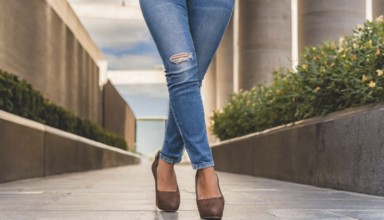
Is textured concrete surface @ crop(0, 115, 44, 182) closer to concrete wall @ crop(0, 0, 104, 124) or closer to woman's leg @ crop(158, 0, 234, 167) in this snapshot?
concrete wall @ crop(0, 0, 104, 124)

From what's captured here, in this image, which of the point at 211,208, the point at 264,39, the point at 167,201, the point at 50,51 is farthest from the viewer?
the point at 264,39

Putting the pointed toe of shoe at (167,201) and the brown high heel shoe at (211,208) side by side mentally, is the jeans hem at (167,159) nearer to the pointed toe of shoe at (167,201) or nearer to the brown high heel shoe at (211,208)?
the pointed toe of shoe at (167,201)

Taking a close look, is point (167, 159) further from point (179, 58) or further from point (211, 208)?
point (179, 58)

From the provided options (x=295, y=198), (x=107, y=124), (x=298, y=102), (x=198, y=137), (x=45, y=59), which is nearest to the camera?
(x=198, y=137)

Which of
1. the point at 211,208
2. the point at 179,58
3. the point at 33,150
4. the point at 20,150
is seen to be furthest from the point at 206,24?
the point at 33,150

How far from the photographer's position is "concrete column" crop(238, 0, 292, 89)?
52.9 ft

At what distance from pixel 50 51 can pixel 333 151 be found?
1094 cm

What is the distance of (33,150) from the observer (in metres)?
8.68

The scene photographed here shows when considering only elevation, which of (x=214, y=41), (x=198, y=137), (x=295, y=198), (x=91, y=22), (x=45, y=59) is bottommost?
(x=295, y=198)

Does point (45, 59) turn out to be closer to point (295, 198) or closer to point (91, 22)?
point (295, 198)

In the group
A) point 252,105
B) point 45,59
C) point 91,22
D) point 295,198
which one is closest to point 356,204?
point 295,198

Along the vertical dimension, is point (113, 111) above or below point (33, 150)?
above

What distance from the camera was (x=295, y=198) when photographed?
4969 millimetres

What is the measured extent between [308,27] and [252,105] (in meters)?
2.31
